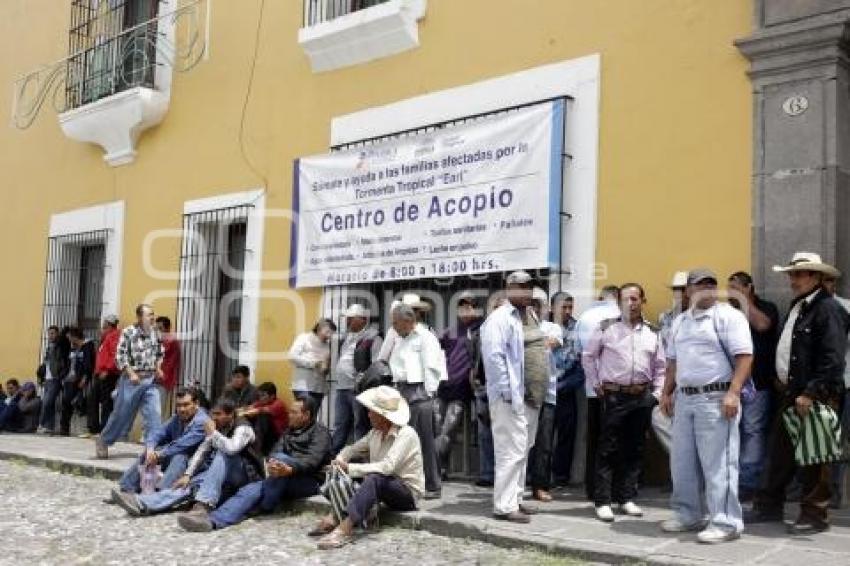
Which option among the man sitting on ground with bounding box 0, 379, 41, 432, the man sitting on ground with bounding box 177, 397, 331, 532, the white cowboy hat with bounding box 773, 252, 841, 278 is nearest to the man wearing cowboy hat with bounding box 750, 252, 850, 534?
the white cowboy hat with bounding box 773, 252, 841, 278

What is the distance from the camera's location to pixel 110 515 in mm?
7070

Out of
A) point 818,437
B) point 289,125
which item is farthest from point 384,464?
point 289,125

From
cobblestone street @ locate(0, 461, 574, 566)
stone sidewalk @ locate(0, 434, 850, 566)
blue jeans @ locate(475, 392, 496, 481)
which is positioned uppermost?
blue jeans @ locate(475, 392, 496, 481)

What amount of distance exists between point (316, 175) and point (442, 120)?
5.55ft

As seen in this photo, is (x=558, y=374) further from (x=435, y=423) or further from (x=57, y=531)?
(x=57, y=531)

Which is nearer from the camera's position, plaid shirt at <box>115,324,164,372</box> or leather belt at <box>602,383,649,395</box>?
leather belt at <box>602,383,649,395</box>

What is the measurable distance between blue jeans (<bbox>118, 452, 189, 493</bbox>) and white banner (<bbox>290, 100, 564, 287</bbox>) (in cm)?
265

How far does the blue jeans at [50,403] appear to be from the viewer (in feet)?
41.1

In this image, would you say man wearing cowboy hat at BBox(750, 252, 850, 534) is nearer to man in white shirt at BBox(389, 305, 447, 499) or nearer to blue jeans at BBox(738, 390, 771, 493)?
blue jeans at BBox(738, 390, 771, 493)

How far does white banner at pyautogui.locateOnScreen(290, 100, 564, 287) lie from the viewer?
7848mm

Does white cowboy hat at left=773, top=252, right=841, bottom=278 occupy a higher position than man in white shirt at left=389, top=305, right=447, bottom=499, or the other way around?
white cowboy hat at left=773, top=252, right=841, bottom=278

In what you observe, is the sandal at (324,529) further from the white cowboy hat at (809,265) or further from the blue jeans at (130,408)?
the blue jeans at (130,408)

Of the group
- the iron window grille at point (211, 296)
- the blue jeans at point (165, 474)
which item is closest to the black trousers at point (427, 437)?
the blue jeans at point (165, 474)

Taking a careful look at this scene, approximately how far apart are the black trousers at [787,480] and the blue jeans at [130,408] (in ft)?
18.6
